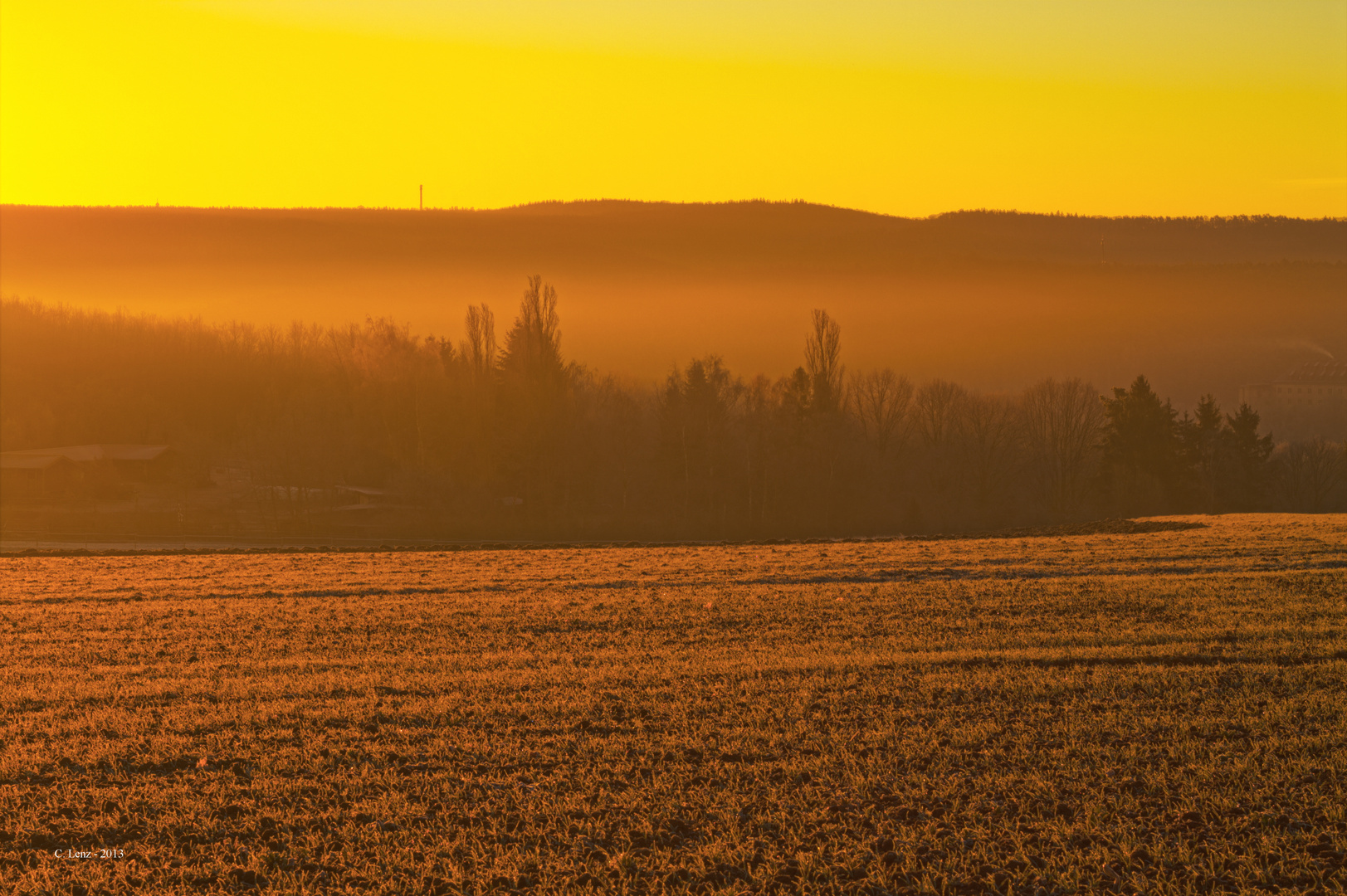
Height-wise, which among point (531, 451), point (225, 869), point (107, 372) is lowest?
point (225, 869)

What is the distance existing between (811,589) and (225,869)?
1432 cm

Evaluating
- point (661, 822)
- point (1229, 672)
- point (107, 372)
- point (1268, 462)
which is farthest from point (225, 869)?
point (107, 372)

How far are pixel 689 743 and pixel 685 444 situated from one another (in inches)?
3001

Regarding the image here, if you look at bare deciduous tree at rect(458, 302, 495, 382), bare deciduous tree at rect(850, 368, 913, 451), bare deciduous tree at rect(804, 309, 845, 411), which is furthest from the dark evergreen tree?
bare deciduous tree at rect(458, 302, 495, 382)

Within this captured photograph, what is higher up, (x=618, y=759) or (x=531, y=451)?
(x=531, y=451)

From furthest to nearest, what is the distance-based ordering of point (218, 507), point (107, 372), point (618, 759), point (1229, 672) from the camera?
point (107, 372)
point (218, 507)
point (1229, 672)
point (618, 759)

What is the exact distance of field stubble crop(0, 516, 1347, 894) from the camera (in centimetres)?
782

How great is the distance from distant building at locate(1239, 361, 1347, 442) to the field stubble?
122 m

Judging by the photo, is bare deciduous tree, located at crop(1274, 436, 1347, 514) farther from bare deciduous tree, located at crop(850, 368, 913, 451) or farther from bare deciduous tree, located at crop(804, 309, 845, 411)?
bare deciduous tree, located at crop(804, 309, 845, 411)

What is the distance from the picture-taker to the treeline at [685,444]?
78.6 m

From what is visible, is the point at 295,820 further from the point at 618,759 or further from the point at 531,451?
the point at 531,451

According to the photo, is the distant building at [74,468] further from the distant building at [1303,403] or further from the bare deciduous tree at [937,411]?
the distant building at [1303,403]

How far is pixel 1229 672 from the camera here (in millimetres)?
12953

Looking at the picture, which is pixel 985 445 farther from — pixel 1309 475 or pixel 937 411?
pixel 1309 475
